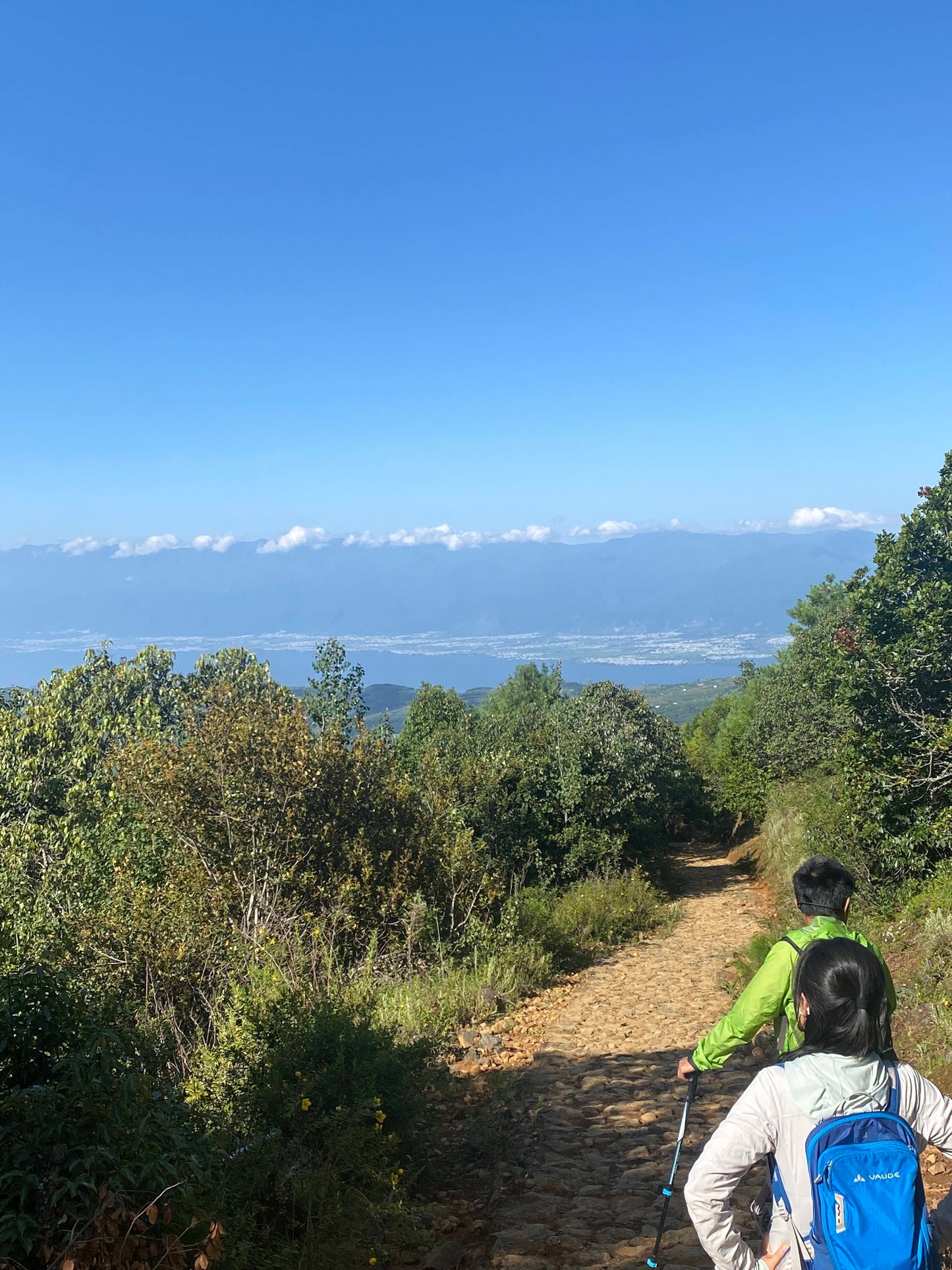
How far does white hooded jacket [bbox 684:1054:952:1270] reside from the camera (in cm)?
217

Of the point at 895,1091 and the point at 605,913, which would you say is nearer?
the point at 895,1091

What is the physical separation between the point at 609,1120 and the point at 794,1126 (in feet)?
14.8

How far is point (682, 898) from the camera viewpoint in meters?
17.4

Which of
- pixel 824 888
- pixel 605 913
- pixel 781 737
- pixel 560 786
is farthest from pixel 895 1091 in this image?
pixel 781 737

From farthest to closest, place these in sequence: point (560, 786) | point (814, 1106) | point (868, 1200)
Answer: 1. point (560, 786)
2. point (814, 1106)
3. point (868, 1200)

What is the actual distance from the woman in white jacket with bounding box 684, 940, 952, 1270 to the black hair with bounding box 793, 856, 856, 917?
3.87 ft

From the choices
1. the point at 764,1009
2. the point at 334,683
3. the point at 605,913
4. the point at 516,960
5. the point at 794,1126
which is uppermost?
the point at 794,1126

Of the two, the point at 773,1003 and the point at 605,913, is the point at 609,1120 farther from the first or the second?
the point at 605,913

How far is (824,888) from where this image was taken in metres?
3.44

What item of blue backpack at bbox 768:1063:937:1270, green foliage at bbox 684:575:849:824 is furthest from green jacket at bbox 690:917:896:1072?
green foliage at bbox 684:575:849:824

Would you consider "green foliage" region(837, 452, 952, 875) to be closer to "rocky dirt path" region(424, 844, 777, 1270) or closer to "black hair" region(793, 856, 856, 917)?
"rocky dirt path" region(424, 844, 777, 1270)

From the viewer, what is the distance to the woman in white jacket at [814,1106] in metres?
2.17

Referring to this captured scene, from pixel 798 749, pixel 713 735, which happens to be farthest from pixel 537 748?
pixel 713 735

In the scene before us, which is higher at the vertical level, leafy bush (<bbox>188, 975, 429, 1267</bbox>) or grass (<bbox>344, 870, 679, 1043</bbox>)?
leafy bush (<bbox>188, 975, 429, 1267</bbox>)
